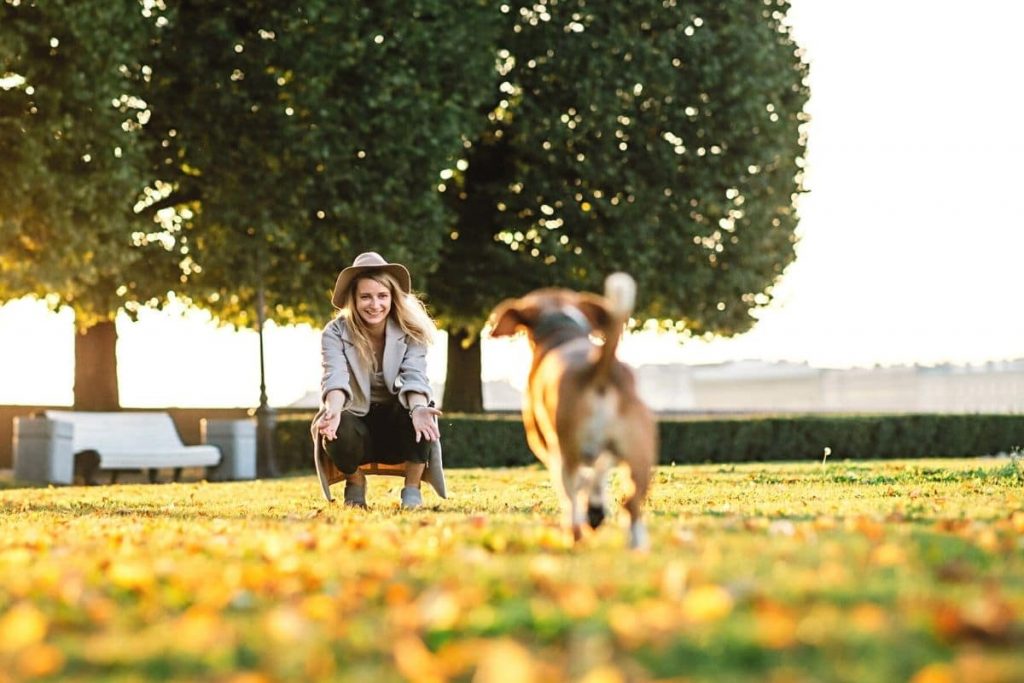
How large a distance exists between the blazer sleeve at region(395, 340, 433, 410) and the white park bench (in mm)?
12745

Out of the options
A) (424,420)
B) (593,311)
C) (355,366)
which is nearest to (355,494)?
(424,420)

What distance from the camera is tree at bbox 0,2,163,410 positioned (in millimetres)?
21328

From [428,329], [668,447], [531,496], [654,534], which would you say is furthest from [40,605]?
[668,447]

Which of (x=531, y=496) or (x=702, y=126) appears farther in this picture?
(x=702, y=126)

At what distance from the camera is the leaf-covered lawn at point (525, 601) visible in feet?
11.2

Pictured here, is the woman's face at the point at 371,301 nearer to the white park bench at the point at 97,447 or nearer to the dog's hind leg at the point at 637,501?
the dog's hind leg at the point at 637,501

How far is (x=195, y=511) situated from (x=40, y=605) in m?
6.99

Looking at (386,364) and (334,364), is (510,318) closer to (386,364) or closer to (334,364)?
(334,364)

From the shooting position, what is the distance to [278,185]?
24.5 metres

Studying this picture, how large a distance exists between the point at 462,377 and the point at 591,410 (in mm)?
25091

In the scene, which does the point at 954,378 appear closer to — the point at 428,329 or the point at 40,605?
the point at 428,329

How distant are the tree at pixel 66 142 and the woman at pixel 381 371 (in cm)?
1270

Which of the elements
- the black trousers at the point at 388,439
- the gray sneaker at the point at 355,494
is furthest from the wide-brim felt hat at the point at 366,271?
the gray sneaker at the point at 355,494

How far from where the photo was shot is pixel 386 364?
10211 mm
